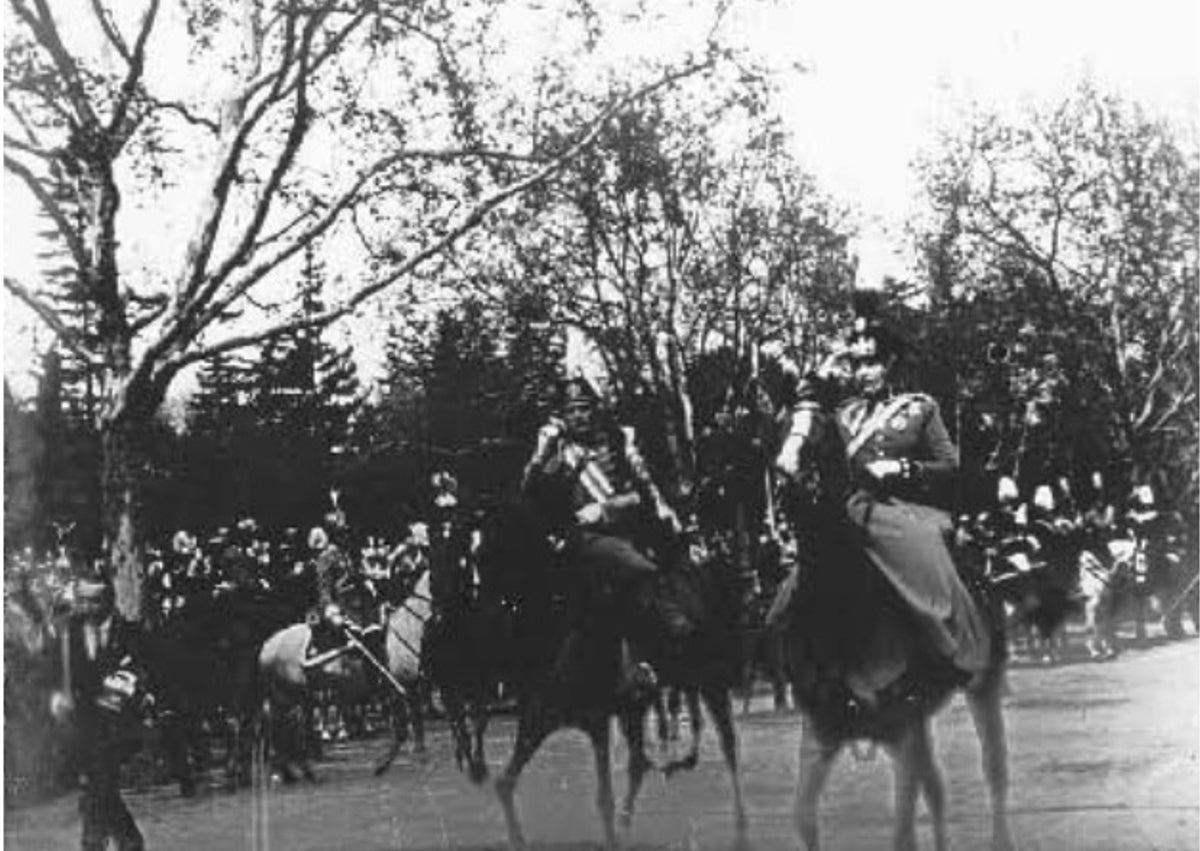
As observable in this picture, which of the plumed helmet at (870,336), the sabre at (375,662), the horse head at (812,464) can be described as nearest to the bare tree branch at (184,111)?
the sabre at (375,662)

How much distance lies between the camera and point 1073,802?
720 centimetres

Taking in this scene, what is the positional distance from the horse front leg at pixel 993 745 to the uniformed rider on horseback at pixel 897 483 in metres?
0.17

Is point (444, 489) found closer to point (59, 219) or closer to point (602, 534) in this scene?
point (602, 534)

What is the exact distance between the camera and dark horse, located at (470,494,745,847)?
741 cm

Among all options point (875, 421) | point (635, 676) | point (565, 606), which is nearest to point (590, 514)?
point (565, 606)

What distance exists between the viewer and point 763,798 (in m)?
7.12

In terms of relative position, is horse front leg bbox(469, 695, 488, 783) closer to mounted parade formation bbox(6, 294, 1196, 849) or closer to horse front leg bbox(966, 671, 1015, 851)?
mounted parade formation bbox(6, 294, 1196, 849)

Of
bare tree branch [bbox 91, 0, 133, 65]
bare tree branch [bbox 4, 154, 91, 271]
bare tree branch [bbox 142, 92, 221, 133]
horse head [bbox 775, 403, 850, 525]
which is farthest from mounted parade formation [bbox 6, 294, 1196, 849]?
bare tree branch [bbox 91, 0, 133, 65]

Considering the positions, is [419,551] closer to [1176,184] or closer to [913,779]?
[913,779]

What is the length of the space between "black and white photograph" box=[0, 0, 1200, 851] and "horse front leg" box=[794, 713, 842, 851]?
1.35 feet

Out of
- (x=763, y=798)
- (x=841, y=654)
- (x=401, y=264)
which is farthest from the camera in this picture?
(x=401, y=264)

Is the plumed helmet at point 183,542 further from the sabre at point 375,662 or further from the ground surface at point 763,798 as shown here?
the ground surface at point 763,798

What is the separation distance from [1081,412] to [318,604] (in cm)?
387

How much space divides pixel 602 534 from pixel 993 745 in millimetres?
1985
